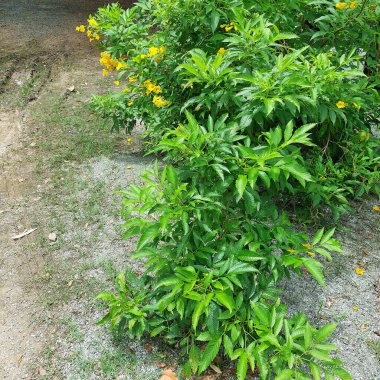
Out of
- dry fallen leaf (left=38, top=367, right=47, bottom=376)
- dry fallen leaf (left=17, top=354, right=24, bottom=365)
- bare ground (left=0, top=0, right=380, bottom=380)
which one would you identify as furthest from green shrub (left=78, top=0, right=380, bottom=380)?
dry fallen leaf (left=17, top=354, right=24, bottom=365)

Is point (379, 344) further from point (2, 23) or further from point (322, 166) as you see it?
point (2, 23)

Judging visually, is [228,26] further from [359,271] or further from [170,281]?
[359,271]

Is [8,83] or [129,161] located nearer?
[129,161]

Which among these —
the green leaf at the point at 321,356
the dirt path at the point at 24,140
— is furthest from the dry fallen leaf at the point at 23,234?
the green leaf at the point at 321,356

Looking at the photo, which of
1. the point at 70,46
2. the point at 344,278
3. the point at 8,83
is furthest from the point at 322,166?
the point at 70,46

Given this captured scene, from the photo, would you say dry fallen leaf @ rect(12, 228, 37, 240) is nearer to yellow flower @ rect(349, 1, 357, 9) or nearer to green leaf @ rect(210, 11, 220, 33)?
green leaf @ rect(210, 11, 220, 33)

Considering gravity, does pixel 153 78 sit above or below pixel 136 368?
above

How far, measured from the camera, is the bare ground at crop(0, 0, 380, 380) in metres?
2.47

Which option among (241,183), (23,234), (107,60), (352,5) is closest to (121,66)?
(107,60)

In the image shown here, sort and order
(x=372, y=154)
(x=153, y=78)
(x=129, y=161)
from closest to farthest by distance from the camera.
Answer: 1. (x=372, y=154)
2. (x=153, y=78)
3. (x=129, y=161)

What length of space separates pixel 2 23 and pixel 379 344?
8077 millimetres

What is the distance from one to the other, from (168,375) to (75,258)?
1152 millimetres

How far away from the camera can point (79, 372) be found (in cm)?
238

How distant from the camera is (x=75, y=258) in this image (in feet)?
10.3
